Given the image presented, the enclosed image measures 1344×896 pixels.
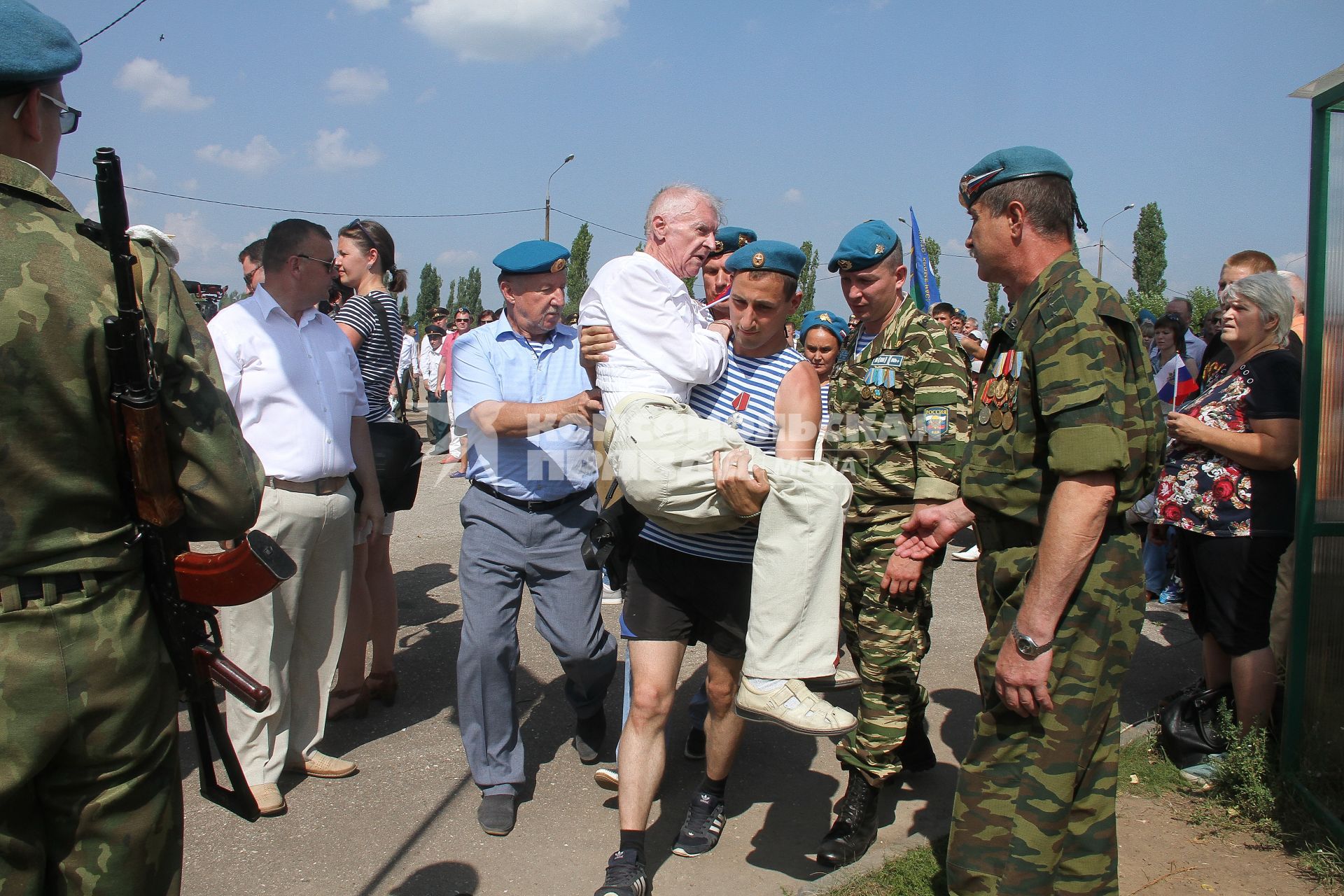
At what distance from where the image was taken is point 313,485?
387 centimetres

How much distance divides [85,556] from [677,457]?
1.44 m

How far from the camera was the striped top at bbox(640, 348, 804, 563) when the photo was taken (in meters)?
3.17

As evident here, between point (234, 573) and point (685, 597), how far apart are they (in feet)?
5.07

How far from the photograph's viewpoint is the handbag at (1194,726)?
4.00 meters

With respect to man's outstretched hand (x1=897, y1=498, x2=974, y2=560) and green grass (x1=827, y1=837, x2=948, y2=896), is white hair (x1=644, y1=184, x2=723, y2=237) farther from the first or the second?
green grass (x1=827, y1=837, x2=948, y2=896)

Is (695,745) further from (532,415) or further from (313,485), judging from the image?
(313,485)

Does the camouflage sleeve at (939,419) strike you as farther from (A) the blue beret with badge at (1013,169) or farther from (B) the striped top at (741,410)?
(A) the blue beret with badge at (1013,169)

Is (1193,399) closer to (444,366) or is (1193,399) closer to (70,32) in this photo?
(70,32)

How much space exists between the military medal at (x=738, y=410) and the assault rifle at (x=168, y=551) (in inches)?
59.1

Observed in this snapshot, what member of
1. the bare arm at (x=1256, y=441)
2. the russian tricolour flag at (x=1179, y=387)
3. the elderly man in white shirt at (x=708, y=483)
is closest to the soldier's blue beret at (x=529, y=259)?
the elderly man in white shirt at (x=708, y=483)

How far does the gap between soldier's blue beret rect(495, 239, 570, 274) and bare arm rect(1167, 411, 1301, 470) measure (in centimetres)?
271

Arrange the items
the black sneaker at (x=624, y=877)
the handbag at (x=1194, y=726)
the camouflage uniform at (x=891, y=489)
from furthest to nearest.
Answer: the handbag at (x=1194, y=726) < the camouflage uniform at (x=891, y=489) < the black sneaker at (x=624, y=877)

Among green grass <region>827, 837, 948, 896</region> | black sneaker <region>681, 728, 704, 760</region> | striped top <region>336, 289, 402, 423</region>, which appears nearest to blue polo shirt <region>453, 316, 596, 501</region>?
striped top <region>336, 289, 402, 423</region>

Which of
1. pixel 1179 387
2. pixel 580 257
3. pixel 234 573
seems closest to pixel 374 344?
pixel 234 573
